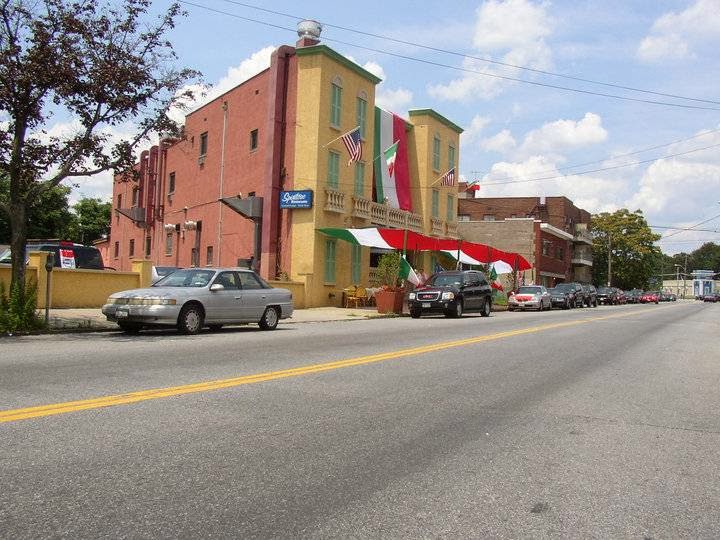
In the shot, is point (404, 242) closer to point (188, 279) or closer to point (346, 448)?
point (188, 279)

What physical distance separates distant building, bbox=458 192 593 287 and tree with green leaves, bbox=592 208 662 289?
178 centimetres

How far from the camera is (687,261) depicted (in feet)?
523

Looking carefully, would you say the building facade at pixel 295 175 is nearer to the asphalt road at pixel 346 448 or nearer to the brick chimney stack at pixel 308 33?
the brick chimney stack at pixel 308 33

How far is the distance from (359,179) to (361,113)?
317 cm

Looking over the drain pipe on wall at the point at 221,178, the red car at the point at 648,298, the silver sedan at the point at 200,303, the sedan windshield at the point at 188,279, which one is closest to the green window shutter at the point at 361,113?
the drain pipe on wall at the point at 221,178

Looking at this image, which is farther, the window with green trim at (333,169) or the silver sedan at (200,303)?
the window with green trim at (333,169)

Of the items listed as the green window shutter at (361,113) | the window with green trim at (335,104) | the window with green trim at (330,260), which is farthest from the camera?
the green window shutter at (361,113)

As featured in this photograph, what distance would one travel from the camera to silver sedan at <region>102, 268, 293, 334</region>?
13688 millimetres

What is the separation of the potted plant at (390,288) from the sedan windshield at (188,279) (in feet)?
37.2

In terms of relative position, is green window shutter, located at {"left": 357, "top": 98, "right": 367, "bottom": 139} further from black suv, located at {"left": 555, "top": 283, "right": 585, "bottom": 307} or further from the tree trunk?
the tree trunk

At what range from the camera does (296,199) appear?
2833cm

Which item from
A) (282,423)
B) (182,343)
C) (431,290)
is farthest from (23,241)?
(431,290)

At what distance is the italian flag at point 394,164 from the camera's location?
3359cm

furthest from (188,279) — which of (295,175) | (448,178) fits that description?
(448,178)
